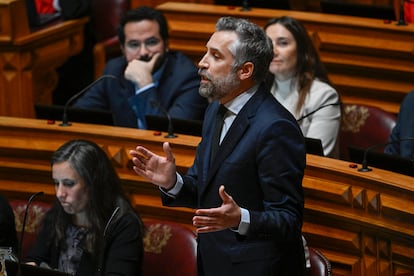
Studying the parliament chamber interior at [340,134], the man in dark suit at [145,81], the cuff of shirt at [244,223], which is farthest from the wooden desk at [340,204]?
the cuff of shirt at [244,223]

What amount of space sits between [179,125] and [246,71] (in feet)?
2.25

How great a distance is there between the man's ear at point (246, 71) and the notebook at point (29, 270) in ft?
1.61

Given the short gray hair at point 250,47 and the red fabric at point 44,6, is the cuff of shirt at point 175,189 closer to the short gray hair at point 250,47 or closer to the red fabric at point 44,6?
the short gray hair at point 250,47

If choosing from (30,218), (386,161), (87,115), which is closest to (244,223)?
(386,161)

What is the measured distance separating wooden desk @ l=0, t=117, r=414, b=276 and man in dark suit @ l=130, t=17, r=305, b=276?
366mm

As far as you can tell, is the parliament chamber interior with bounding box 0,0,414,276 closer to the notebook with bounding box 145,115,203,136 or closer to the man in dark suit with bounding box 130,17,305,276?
the notebook with bounding box 145,115,203,136

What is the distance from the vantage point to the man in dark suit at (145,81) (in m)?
2.85

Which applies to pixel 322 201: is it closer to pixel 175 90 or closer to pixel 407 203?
pixel 407 203

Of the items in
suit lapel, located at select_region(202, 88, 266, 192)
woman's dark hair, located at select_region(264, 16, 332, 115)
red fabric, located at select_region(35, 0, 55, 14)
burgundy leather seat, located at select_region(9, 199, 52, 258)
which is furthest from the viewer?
red fabric, located at select_region(35, 0, 55, 14)

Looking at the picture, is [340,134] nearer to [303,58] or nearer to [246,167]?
[303,58]

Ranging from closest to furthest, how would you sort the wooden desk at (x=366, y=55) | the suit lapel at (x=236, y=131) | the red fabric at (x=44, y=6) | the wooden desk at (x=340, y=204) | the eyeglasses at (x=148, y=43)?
the suit lapel at (x=236, y=131) → the wooden desk at (x=340, y=204) → the eyeglasses at (x=148, y=43) → the wooden desk at (x=366, y=55) → the red fabric at (x=44, y=6)

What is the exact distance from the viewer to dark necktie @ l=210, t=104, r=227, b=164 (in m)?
1.89

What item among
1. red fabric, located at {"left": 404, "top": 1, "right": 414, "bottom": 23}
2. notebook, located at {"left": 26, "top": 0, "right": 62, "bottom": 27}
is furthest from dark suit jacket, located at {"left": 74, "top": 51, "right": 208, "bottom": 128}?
red fabric, located at {"left": 404, "top": 1, "right": 414, "bottom": 23}

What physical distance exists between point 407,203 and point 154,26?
1.08m
